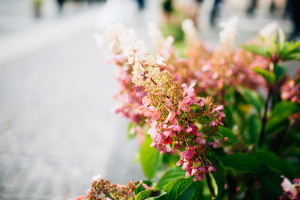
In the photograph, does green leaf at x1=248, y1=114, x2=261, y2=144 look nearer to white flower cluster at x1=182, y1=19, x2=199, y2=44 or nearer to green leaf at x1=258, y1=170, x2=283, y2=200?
green leaf at x1=258, y1=170, x2=283, y2=200

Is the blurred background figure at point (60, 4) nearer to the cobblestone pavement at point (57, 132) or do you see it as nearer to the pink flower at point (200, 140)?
the cobblestone pavement at point (57, 132)

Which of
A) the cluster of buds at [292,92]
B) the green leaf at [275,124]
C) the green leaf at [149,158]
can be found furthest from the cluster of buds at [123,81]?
the cluster of buds at [292,92]

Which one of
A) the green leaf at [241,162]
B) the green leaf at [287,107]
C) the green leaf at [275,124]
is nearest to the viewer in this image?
the green leaf at [241,162]

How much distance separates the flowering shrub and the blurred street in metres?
1.39

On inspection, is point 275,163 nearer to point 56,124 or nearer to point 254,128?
point 254,128

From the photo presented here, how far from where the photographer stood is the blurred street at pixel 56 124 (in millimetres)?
2420

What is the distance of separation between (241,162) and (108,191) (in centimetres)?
63

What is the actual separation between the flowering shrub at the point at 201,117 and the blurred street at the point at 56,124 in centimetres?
139

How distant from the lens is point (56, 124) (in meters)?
3.53

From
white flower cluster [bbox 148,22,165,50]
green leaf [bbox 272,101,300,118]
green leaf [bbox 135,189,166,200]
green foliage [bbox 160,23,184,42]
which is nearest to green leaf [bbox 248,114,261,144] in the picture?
green leaf [bbox 272,101,300,118]

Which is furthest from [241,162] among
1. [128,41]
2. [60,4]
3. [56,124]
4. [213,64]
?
[60,4]

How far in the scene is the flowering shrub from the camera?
0.77 meters

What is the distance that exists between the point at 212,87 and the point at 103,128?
2.45m

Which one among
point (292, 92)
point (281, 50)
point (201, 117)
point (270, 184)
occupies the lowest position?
point (270, 184)
